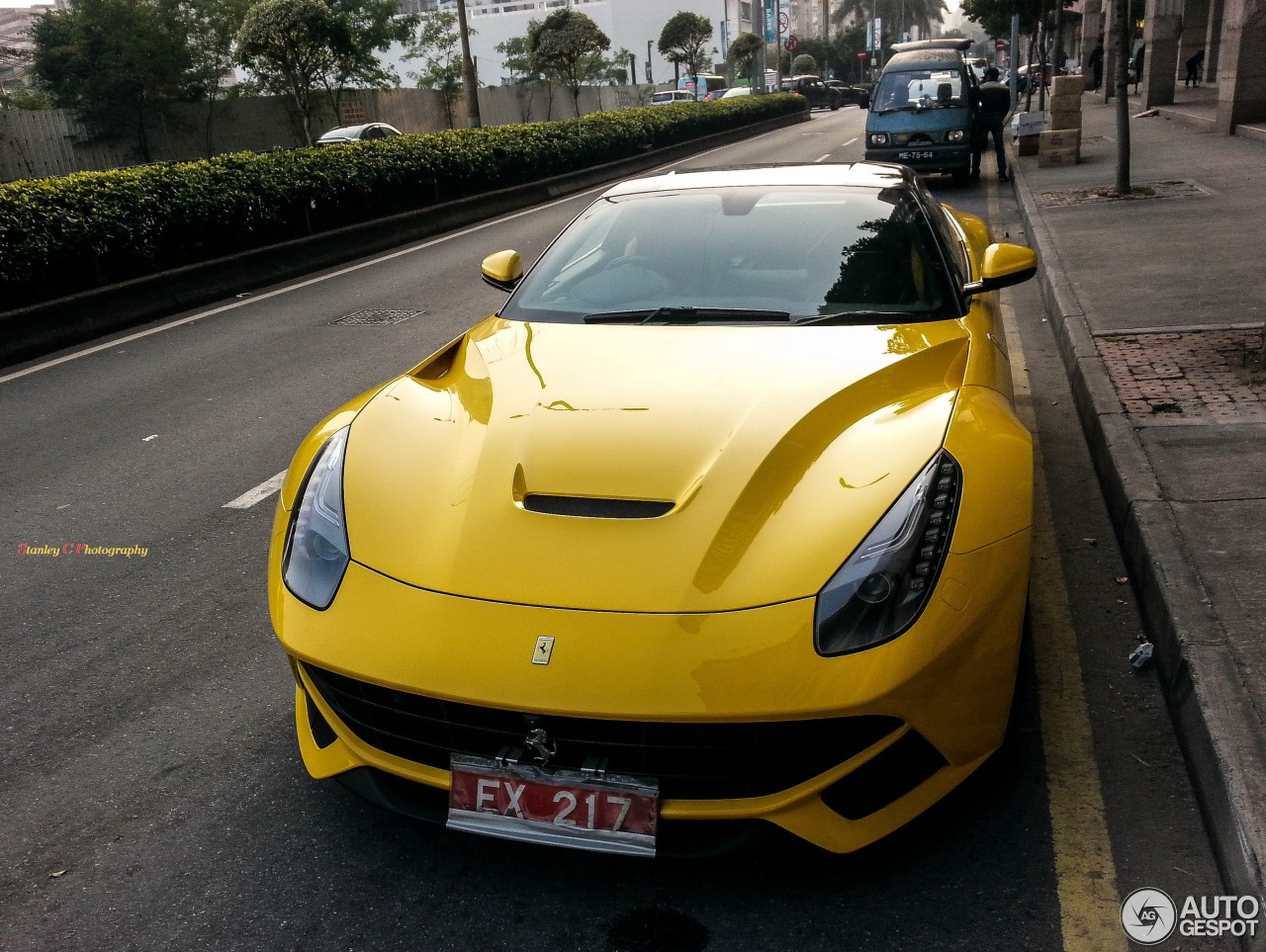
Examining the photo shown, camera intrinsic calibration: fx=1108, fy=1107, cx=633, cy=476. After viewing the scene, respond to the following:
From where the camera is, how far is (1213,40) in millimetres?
27406

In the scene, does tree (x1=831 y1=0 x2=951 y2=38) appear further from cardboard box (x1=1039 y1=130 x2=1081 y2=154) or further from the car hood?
the car hood

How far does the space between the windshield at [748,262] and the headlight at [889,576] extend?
1.22 metres

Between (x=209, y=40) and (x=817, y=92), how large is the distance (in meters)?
35.6

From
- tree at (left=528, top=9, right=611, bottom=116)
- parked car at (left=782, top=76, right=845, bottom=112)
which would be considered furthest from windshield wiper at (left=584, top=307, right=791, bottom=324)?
parked car at (left=782, top=76, right=845, bottom=112)

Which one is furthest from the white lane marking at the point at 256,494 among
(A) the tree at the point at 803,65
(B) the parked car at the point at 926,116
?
(A) the tree at the point at 803,65

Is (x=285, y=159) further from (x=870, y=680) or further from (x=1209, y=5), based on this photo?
(x=1209, y=5)

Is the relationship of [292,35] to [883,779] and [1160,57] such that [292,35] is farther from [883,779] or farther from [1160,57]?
[883,779]

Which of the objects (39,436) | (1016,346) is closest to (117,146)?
(39,436)

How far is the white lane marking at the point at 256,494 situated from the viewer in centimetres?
529

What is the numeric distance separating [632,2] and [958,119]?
11725 cm

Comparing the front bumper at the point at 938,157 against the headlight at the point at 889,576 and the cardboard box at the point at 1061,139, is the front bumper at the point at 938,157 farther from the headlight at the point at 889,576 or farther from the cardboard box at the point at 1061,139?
the headlight at the point at 889,576

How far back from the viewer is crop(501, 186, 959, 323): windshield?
12.3 feet

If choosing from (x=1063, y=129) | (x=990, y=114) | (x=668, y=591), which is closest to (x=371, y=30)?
(x=990, y=114)

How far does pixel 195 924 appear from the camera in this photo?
2.50m
